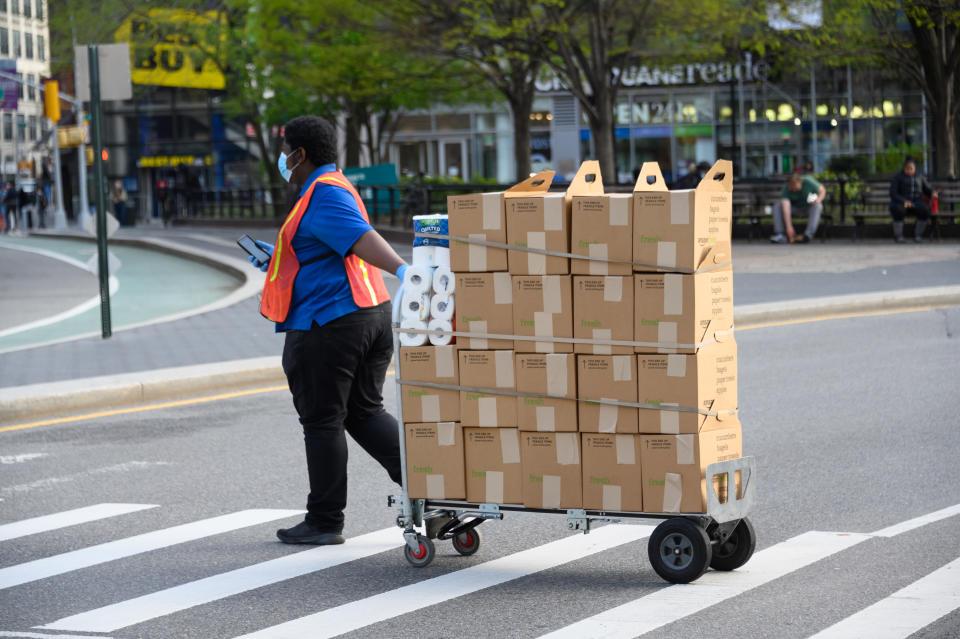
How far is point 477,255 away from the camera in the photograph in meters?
6.05

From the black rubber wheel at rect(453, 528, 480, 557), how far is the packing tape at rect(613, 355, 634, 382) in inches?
44.4

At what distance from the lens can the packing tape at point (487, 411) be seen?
607cm

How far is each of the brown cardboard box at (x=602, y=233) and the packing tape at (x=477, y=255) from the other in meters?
0.37

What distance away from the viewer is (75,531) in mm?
7234

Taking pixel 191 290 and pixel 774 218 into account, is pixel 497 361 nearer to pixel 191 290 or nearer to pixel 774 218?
pixel 191 290

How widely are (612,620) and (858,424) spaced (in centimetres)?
496

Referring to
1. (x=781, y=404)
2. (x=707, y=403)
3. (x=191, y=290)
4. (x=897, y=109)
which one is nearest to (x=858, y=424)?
(x=781, y=404)

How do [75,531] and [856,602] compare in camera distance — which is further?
[75,531]

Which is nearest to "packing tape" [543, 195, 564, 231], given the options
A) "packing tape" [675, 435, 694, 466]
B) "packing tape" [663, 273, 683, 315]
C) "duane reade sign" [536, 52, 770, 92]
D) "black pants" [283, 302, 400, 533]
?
"packing tape" [663, 273, 683, 315]

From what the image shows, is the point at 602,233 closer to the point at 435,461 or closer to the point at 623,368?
the point at 623,368

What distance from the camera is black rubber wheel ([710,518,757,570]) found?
6.04 meters

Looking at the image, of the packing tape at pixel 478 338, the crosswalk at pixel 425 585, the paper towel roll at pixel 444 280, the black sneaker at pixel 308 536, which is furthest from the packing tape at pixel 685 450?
the black sneaker at pixel 308 536

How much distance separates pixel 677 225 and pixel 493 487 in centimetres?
134

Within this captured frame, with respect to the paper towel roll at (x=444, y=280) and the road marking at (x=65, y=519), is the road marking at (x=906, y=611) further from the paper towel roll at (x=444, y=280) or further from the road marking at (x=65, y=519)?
the road marking at (x=65, y=519)
